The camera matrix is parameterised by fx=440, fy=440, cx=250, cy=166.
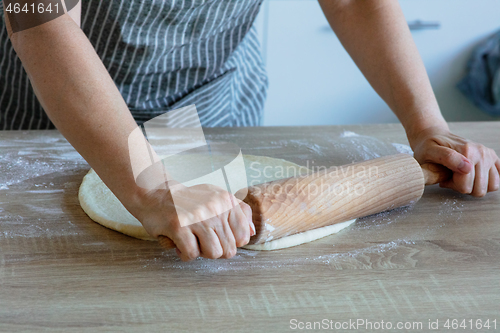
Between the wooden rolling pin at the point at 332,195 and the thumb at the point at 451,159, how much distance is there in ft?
0.20

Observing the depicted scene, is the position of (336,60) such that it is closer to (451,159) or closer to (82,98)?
(451,159)

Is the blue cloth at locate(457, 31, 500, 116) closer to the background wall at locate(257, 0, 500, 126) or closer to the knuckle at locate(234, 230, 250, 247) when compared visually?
the background wall at locate(257, 0, 500, 126)

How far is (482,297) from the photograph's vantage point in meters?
0.63

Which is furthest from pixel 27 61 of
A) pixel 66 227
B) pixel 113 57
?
pixel 113 57

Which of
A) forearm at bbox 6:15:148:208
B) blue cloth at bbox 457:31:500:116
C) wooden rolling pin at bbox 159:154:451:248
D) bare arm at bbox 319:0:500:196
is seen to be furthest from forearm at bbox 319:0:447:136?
blue cloth at bbox 457:31:500:116

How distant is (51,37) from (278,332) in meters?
0.54

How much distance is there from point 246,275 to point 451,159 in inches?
19.7

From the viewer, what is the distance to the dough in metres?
0.74

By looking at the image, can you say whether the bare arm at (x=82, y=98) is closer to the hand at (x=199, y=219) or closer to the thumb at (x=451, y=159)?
the hand at (x=199, y=219)

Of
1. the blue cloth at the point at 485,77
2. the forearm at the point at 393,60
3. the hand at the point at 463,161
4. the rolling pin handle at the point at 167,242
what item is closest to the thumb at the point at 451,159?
the hand at the point at 463,161

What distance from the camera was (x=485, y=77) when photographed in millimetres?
2389

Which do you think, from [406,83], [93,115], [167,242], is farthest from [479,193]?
[93,115]

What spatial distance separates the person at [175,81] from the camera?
66cm

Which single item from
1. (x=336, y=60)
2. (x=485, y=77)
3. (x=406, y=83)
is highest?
(x=406, y=83)
